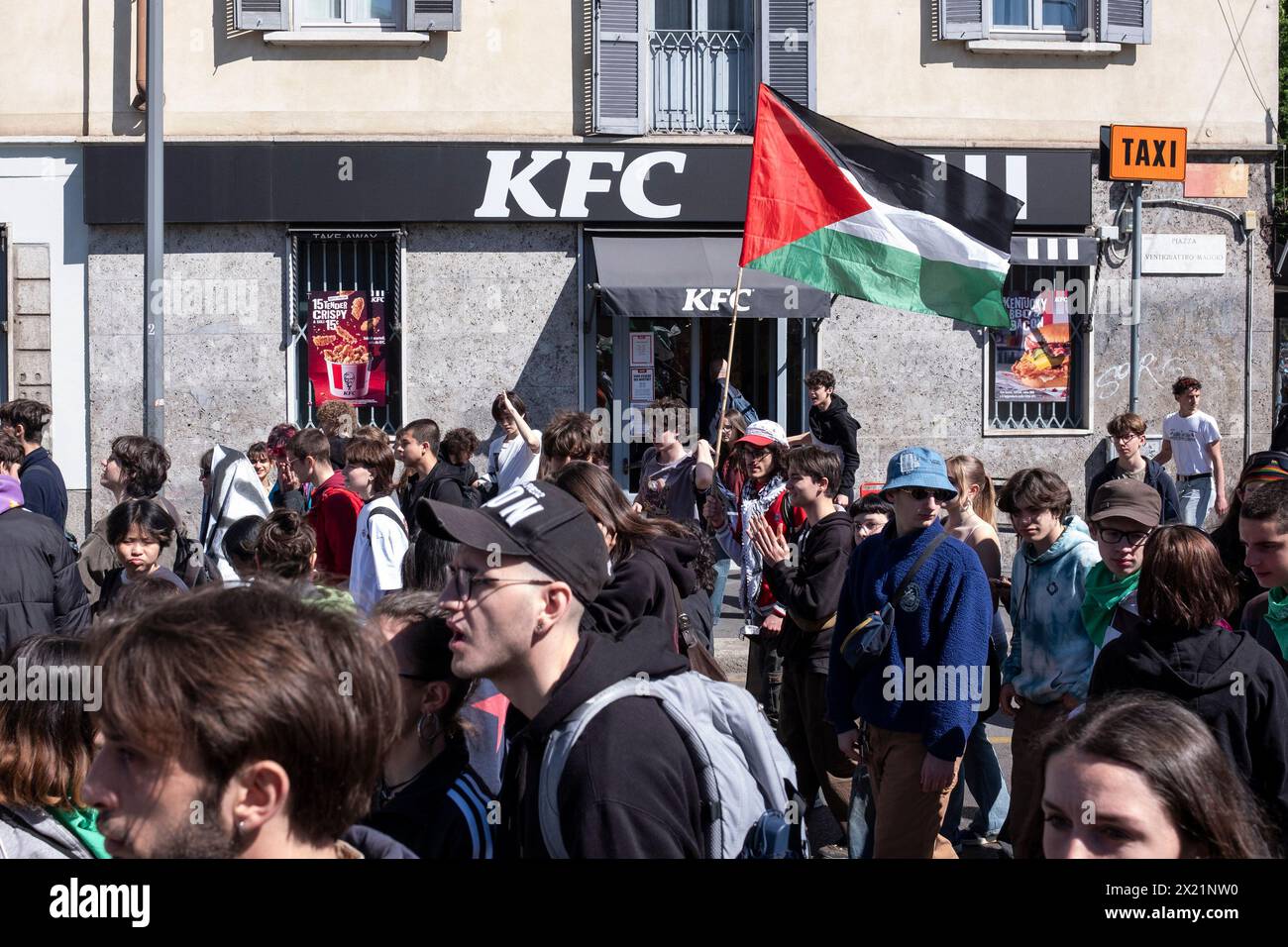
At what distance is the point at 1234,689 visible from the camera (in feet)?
12.4

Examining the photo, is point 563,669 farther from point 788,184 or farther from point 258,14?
point 258,14

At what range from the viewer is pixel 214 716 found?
6.00 feet

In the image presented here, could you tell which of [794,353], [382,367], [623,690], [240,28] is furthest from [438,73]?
[623,690]

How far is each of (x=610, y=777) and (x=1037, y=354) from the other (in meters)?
13.6

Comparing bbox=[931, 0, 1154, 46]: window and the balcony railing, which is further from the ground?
bbox=[931, 0, 1154, 46]: window

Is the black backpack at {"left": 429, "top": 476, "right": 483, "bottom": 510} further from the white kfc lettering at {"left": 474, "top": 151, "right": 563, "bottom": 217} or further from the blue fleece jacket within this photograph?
the white kfc lettering at {"left": 474, "top": 151, "right": 563, "bottom": 217}

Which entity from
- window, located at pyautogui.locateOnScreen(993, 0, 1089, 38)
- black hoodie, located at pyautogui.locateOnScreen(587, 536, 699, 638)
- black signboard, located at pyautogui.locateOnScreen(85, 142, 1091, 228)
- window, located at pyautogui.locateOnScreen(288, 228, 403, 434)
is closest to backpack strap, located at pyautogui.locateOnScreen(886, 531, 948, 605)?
black hoodie, located at pyautogui.locateOnScreen(587, 536, 699, 638)

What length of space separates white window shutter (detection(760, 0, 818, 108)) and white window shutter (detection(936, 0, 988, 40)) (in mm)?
1368

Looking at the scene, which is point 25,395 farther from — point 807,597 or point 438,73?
point 807,597

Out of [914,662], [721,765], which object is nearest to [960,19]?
[914,662]

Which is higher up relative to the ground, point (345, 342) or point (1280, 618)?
point (345, 342)

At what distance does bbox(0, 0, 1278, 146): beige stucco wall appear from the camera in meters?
14.2
